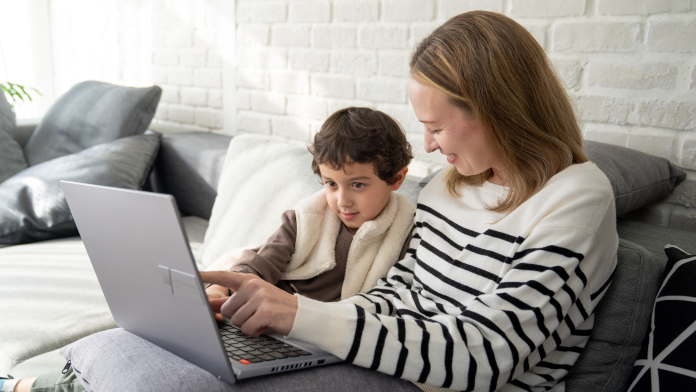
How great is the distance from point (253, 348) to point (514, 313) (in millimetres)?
388

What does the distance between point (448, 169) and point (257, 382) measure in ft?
1.97

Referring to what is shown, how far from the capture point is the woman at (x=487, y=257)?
1021 millimetres

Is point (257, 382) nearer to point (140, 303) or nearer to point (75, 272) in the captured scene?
point (140, 303)

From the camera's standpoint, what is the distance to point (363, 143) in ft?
4.60

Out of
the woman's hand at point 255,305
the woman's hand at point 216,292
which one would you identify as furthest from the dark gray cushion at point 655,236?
the woman's hand at point 216,292

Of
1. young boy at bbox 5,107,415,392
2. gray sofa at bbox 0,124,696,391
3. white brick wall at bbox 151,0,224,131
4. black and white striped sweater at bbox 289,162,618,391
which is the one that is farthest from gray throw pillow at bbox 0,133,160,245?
black and white striped sweater at bbox 289,162,618,391

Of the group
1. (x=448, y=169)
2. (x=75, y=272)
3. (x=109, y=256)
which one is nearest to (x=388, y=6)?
(x=448, y=169)

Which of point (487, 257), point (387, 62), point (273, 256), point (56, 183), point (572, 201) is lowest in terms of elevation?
point (56, 183)

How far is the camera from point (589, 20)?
5.38 feet

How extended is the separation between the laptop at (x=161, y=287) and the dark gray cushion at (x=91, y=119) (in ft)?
5.49

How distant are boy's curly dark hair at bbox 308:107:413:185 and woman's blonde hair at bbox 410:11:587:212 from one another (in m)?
0.28

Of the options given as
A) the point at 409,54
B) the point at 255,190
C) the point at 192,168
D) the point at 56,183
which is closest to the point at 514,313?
the point at 255,190

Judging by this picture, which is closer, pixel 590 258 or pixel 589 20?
pixel 590 258

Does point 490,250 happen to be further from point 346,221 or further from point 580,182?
point 346,221
